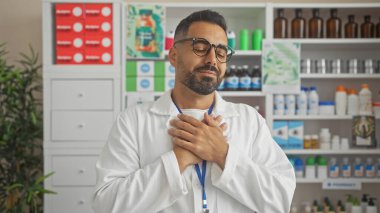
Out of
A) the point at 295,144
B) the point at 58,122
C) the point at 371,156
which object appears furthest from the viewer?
the point at 371,156

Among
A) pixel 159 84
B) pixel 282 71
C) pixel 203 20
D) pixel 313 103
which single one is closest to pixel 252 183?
pixel 203 20

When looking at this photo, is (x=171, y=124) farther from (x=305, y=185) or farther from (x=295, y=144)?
(x=305, y=185)

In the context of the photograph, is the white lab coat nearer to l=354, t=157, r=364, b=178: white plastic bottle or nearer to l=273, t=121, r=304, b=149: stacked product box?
l=273, t=121, r=304, b=149: stacked product box

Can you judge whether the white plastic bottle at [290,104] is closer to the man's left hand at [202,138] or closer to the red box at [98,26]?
the red box at [98,26]

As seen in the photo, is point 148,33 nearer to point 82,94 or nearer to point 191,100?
point 82,94

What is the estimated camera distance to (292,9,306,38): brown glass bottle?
3053 mm

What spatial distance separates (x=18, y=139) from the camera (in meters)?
Answer: 2.79

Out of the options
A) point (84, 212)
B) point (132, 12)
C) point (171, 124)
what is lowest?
point (84, 212)

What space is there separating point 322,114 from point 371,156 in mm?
659

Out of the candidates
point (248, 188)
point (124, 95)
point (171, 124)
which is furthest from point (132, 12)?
point (248, 188)

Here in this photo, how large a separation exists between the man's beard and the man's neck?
0.16 ft

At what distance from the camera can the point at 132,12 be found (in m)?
2.85

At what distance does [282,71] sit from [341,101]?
53 centimetres

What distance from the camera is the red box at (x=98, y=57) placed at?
282 cm
